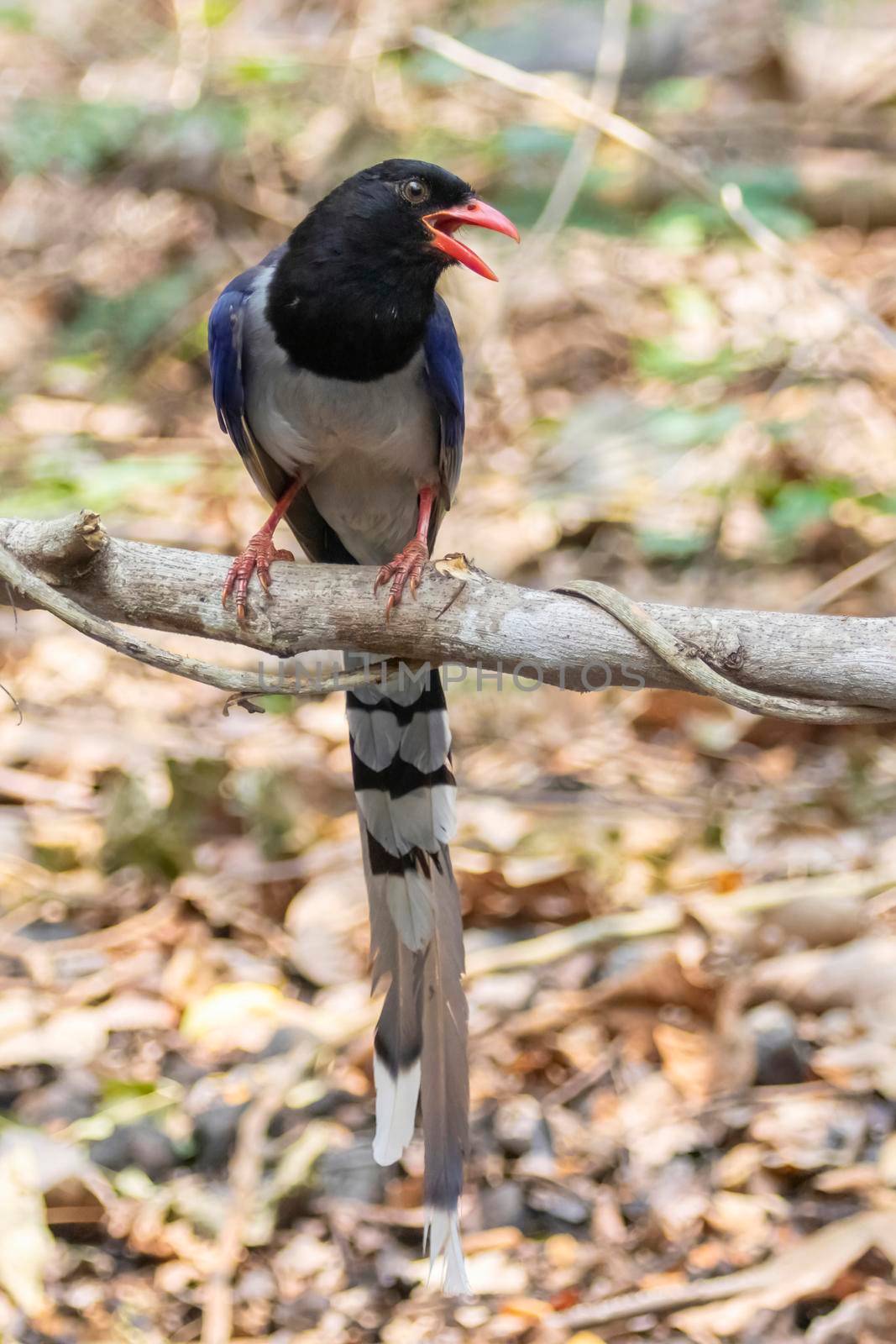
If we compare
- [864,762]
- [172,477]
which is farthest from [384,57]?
[864,762]

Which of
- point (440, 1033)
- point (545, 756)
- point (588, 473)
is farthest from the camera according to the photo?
point (588, 473)

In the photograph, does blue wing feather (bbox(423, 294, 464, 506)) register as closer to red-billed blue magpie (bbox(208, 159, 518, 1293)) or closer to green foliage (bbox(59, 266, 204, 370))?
red-billed blue magpie (bbox(208, 159, 518, 1293))

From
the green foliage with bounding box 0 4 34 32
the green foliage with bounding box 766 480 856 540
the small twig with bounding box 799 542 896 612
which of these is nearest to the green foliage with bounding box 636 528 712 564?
the green foliage with bounding box 766 480 856 540

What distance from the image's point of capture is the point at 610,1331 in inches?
131

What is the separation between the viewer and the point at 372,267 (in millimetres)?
3490

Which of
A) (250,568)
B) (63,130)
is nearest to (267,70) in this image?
(63,130)

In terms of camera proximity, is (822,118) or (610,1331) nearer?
(610,1331)

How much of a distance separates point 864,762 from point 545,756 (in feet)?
4.20

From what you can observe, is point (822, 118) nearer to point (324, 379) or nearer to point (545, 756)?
point (545, 756)

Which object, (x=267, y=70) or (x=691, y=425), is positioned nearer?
(x=691, y=425)

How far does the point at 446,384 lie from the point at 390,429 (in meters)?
0.19

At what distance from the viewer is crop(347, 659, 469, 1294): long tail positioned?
3.23 m

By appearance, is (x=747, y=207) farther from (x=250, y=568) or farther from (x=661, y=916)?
(x=250, y=568)

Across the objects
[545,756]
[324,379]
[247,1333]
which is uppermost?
[324,379]
